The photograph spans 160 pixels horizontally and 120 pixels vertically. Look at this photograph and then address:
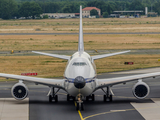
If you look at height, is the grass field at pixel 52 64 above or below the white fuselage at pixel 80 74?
below

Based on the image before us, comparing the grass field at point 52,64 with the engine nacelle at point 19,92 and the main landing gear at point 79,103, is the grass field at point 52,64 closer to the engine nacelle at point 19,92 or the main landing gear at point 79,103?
the engine nacelle at point 19,92

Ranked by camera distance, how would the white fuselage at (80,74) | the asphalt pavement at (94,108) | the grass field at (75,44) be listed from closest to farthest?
1. the asphalt pavement at (94,108)
2. the white fuselage at (80,74)
3. the grass field at (75,44)

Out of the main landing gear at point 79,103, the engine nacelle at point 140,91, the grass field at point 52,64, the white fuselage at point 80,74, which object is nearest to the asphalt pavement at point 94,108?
the main landing gear at point 79,103

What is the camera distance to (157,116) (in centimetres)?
2809

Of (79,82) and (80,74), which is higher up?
(80,74)

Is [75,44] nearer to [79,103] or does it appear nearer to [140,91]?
Result: [140,91]

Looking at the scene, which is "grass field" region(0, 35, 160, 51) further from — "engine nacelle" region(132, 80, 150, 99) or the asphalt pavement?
"engine nacelle" region(132, 80, 150, 99)

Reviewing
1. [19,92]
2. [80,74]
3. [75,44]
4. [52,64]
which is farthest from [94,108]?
[75,44]

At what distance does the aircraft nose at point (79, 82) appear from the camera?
2748 cm

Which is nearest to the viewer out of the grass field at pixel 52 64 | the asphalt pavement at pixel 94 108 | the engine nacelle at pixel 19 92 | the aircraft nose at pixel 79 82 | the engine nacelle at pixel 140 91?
the aircraft nose at pixel 79 82

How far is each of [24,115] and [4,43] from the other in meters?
66.9

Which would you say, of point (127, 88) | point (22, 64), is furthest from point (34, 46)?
point (127, 88)

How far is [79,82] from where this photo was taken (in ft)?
90.1

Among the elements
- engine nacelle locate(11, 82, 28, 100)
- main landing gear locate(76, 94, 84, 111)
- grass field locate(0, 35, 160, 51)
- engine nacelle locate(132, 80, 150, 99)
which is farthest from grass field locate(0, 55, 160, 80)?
engine nacelle locate(132, 80, 150, 99)
